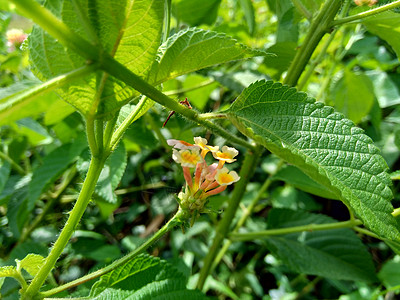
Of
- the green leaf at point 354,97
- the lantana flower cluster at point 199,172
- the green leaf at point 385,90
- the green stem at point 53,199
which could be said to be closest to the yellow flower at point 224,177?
the lantana flower cluster at point 199,172

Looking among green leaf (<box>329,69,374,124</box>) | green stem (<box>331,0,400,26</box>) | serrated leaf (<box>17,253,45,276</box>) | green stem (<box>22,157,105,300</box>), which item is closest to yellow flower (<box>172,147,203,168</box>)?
green stem (<box>22,157,105,300</box>)

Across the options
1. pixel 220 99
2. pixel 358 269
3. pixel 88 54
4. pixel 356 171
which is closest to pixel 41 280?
pixel 88 54

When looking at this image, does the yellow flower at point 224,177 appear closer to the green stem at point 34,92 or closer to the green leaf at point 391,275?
the green stem at point 34,92

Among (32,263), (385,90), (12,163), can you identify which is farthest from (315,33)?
(12,163)

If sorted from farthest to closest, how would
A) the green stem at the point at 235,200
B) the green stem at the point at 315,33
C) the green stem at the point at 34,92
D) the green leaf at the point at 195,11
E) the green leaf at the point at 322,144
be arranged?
1. the green leaf at the point at 195,11
2. the green stem at the point at 235,200
3. the green stem at the point at 315,33
4. the green leaf at the point at 322,144
5. the green stem at the point at 34,92

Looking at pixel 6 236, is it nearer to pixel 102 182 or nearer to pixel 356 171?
pixel 102 182

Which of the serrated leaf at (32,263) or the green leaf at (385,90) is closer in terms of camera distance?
the serrated leaf at (32,263)
